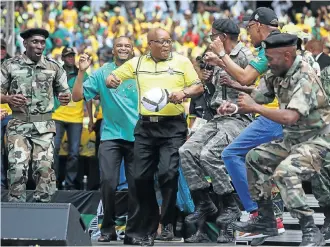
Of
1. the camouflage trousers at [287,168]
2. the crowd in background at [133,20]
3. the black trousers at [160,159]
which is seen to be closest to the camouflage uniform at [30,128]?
the black trousers at [160,159]

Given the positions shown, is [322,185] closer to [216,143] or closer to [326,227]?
[326,227]

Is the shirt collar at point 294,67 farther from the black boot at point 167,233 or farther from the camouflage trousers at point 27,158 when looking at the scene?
the camouflage trousers at point 27,158

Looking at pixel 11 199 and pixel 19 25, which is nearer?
pixel 11 199

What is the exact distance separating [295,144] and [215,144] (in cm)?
153

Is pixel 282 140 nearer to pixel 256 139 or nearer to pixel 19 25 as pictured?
pixel 256 139

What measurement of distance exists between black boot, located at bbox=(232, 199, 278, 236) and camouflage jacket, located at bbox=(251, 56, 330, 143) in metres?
0.73

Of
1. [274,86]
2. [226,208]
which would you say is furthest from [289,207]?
[226,208]

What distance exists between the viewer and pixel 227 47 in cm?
1062

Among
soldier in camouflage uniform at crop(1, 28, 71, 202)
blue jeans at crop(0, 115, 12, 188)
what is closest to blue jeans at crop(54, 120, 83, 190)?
blue jeans at crop(0, 115, 12, 188)

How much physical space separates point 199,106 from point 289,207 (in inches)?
127

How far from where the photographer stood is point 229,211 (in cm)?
1066

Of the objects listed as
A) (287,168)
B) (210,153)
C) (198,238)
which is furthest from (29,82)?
(287,168)

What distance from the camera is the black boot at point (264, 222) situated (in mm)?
9500

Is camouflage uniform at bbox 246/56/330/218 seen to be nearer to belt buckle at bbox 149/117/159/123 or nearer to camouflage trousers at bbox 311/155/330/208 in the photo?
camouflage trousers at bbox 311/155/330/208
